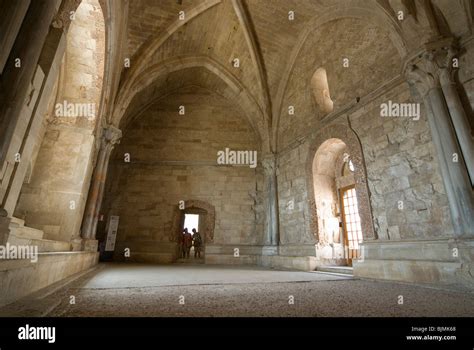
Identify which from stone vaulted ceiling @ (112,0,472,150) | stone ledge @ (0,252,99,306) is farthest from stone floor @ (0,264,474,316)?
stone vaulted ceiling @ (112,0,472,150)

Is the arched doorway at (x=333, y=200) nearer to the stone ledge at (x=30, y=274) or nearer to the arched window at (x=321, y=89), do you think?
the arched window at (x=321, y=89)

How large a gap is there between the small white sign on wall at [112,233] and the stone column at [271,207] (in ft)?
17.6

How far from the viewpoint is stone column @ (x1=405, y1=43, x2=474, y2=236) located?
3.71 meters

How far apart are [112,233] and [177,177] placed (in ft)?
10.3

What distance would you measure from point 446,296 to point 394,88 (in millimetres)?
4050

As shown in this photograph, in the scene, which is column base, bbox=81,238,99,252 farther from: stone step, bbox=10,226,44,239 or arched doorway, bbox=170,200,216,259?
arched doorway, bbox=170,200,216,259

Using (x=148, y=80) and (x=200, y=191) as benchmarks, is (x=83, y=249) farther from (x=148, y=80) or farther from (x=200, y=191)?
(x=148, y=80)

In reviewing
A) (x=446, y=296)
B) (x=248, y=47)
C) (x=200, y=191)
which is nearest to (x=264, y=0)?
(x=248, y=47)

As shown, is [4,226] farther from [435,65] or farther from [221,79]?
[221,79]

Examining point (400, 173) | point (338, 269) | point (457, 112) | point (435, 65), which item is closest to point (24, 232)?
point (338, 269)

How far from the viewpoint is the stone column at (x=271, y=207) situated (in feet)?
28.5

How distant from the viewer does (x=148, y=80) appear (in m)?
8.89

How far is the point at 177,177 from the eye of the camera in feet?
33.3

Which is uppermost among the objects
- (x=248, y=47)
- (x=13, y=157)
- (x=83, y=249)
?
(x=248, y=47)
